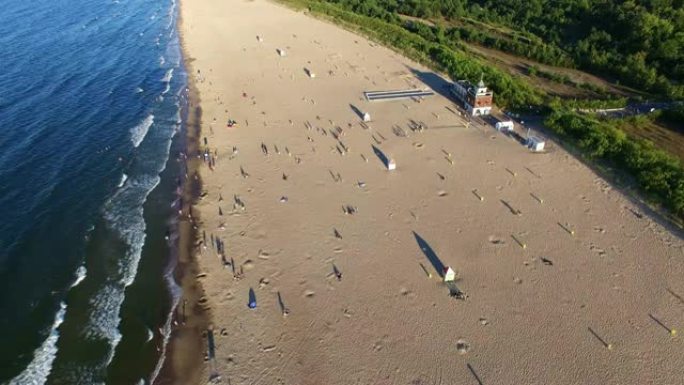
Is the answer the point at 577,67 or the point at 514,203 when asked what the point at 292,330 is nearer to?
the point at 514,203

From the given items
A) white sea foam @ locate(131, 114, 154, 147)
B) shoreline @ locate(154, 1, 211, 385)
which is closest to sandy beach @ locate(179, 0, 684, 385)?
shoreline @ locate(154, 1, 211, 385)

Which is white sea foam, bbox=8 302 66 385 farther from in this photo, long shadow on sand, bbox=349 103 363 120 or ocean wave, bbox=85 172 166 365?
long shadow on sand, bbox=349 103 363 120

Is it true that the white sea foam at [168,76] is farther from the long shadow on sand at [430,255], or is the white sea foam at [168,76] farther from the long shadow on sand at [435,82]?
the long shadow on sand at [430,255]

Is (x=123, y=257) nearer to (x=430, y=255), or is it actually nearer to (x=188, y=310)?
(x=188, y=310)

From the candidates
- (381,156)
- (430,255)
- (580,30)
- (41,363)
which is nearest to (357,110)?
(381,156)

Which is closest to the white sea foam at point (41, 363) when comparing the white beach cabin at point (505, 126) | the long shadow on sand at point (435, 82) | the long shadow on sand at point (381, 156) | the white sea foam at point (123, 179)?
the white sea foam at point (123, 179)

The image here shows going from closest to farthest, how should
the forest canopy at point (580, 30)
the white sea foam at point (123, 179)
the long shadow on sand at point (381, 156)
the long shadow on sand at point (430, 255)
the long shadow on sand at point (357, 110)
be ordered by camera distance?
the long shadow on sand at point (430, 255) → the white sea foam at point (123, 179) → the long shadow on sand at point (381, 156) → the long shadow on sand at point (357, 110) → the forest canopy at point (580, 30)

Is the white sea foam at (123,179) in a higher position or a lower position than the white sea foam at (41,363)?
higher
